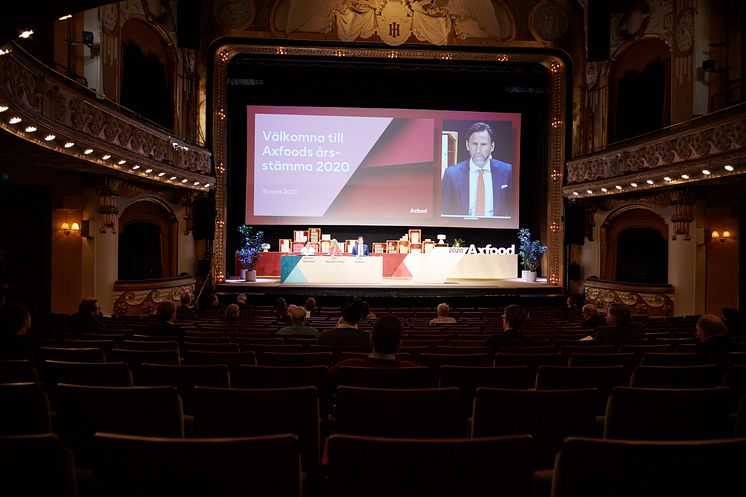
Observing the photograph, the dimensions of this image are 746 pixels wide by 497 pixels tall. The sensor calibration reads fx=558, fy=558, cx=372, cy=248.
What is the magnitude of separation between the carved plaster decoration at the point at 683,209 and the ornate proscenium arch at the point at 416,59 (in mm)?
4280

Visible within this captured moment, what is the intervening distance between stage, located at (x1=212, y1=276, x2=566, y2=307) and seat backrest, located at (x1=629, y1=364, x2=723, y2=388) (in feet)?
37.3

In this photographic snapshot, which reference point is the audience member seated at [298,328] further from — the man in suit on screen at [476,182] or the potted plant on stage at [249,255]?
the man in suit on screen at [476,182]

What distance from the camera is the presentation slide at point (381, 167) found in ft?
58.1

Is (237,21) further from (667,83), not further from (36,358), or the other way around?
(36,358)

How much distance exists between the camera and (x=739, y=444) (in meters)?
1.50

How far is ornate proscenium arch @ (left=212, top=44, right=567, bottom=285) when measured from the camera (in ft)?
55.0

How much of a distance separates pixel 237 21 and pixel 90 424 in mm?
16140

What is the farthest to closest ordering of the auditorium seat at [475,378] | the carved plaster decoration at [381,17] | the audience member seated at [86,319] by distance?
the carved plaster decoration at [381,17] → the audience member seated at [86,319] → the auditorium seat at [475,378]

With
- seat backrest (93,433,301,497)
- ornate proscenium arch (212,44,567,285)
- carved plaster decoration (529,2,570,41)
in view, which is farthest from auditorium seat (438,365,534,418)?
carved plaster decoration (529,2,570,41)

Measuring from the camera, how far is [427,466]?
1505mm

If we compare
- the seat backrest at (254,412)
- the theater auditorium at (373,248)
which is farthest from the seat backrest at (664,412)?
the seat backrest at (254,412)

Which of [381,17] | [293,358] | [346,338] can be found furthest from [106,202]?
[293,358]

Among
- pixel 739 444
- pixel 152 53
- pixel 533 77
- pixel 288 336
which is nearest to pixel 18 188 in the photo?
pixel 152 53

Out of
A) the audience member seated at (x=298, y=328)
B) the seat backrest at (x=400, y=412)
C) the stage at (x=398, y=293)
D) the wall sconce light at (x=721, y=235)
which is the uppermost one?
the wall sconce light at (x=721, y=235)
